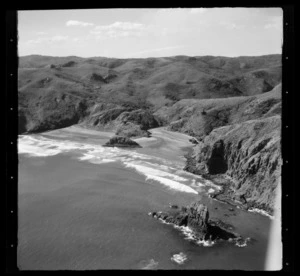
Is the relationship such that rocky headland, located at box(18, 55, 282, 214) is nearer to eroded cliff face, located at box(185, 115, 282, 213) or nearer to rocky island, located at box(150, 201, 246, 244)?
eroded cliff face, located at box(185, 115, 282, 213)

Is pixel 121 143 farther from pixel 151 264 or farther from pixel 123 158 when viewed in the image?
pixel 151 264

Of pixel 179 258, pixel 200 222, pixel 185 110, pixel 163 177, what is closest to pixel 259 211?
pixel 200 222

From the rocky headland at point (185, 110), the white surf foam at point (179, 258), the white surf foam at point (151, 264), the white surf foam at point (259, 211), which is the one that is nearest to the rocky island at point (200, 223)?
the white surf foam at point (179, 258)

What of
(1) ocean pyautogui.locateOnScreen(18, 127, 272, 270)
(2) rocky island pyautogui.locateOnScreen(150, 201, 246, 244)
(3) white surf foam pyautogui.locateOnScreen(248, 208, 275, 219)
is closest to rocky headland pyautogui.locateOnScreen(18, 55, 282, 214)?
(3) white surf foam pyautogui.locateOnScreen(248, 208, 275, 219)

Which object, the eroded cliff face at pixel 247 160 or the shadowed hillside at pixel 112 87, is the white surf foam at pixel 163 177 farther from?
the shadowed hillside at pixel 112 87
